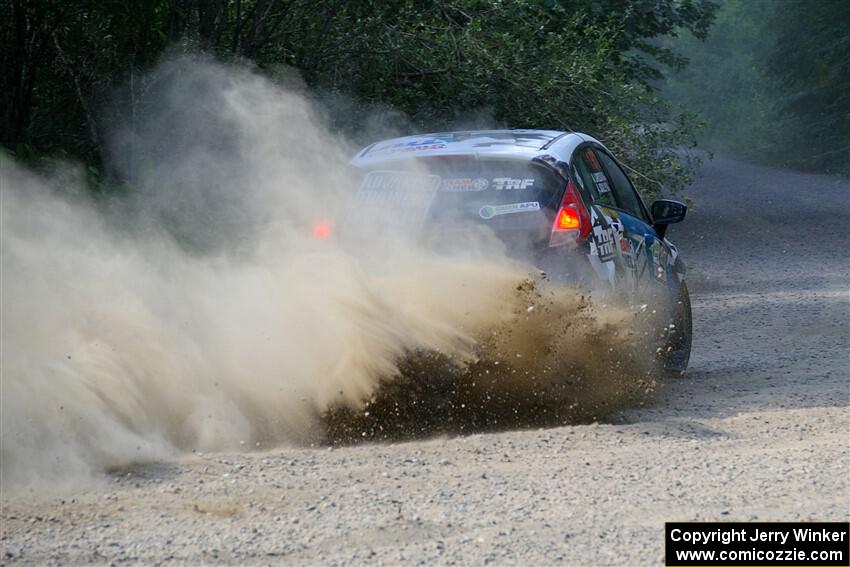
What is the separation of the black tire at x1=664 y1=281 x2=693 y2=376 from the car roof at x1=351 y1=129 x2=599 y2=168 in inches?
70.5

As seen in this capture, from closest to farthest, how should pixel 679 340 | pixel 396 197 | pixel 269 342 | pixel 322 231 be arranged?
pixel 269 342, pixel 396 197, pixel 322 231, pixel 679 340

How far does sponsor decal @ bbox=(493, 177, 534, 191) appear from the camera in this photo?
22.9 ft

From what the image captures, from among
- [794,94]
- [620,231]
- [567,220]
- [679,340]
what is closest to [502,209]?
[567,220]

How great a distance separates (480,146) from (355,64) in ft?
20.9

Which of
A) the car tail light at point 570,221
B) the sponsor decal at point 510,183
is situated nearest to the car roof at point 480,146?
the sponsor decal at point 510,183

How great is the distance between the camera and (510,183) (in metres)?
7.01

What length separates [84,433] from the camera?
5.71 meters

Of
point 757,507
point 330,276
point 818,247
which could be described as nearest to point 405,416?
point 330,276

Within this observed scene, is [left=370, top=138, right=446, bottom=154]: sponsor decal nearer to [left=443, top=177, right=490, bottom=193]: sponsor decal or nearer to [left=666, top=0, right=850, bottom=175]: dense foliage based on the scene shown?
[left=443, top=177, right=490, bottom=193]: sponsor decal

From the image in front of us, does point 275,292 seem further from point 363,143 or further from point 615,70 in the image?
point 615,70

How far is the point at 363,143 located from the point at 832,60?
28.9 m

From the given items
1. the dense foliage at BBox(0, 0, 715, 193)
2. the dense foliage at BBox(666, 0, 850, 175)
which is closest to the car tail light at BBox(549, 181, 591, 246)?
the dense foliage at BBox(0, 0, 715, 193)

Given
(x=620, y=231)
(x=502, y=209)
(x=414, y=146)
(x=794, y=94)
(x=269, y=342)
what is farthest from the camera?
(x=794, y=94)

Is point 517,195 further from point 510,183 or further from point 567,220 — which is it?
point 567,220
